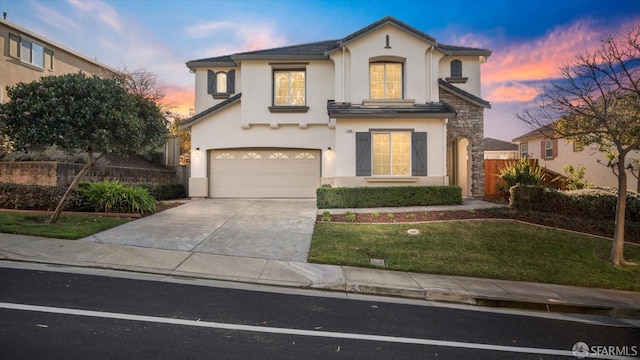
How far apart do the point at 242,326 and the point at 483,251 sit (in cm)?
706

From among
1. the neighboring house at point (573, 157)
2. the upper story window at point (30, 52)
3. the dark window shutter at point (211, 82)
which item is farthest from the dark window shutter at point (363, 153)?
the upper story window at point (30, 52)

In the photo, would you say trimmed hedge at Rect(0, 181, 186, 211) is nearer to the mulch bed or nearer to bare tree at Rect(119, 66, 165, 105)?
the mulch bed

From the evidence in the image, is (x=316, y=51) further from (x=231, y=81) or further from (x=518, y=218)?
(x=518, y=218)

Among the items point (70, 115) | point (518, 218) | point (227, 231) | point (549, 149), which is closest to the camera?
point (70, 115)

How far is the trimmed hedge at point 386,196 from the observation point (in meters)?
13.2

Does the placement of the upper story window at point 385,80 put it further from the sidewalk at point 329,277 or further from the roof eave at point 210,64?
the sidewalk at point 329,277

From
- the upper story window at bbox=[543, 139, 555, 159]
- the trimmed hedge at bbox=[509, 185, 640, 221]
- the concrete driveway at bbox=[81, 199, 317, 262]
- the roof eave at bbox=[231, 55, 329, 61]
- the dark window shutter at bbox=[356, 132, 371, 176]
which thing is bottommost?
the concrete driveway at bbox=[81, 199, 317, 262]

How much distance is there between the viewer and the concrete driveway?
8.05 metres

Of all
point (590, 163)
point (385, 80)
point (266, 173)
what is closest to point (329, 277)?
point (266, 173)

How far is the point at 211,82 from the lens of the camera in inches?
735

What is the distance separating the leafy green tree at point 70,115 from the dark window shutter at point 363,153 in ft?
28.9

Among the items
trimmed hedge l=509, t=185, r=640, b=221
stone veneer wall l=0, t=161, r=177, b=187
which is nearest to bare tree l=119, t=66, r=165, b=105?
stone veneer wall l=0, t=161, r=177, b=187

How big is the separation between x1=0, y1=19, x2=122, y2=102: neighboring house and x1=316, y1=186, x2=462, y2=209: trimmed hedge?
63.7 feet

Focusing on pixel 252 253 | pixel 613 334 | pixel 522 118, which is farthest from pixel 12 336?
pixel 522 118
